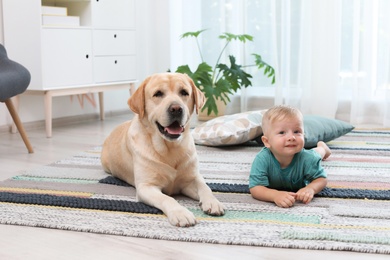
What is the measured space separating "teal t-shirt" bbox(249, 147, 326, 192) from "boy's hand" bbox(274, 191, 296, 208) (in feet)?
0.37

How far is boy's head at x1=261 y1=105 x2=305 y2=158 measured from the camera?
202 centimetres

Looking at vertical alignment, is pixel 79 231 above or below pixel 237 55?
below

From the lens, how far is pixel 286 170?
2.08 meters

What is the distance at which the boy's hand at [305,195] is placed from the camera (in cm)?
198

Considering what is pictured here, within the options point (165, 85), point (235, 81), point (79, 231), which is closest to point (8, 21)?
point (235, 81)

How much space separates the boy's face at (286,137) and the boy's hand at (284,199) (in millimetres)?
150

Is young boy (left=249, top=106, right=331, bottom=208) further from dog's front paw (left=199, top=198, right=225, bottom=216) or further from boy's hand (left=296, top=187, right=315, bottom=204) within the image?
dog's front paw (left=199, top=198, right=225, bottom=216)

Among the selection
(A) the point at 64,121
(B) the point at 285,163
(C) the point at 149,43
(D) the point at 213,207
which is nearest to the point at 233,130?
(B) the point at 285,163

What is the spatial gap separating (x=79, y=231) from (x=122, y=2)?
2.97m

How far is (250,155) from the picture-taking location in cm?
295

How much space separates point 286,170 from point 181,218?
1.64 feet

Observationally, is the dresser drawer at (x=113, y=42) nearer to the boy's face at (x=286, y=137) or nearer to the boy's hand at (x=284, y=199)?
the boy's face at (x=286, y=137)

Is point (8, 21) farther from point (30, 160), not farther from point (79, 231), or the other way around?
point (79, 231)

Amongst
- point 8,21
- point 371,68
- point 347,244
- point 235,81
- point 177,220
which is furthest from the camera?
point 235,81
